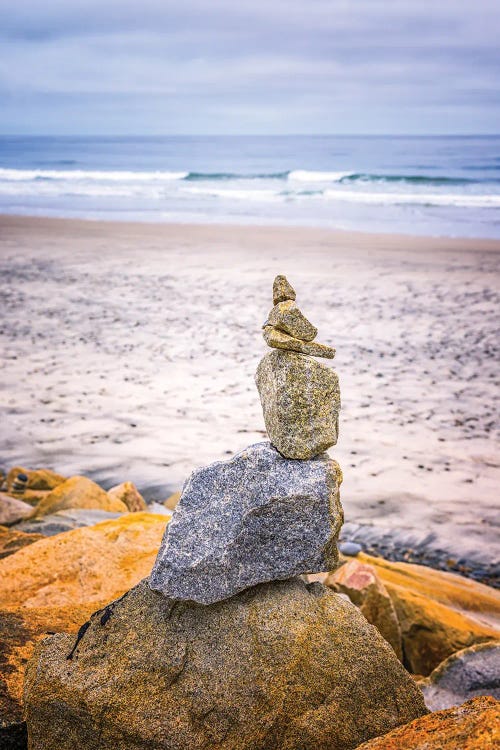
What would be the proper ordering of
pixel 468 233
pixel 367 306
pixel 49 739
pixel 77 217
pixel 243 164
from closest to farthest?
1. pixel 49 739
2. pixel 367 306
3. pixel 468 233
4. pixel 77 217
5. pixel 243 164

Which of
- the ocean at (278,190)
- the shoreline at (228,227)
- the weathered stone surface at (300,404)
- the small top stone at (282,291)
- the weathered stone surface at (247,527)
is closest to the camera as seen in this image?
the weathered stone surface at (247,527)

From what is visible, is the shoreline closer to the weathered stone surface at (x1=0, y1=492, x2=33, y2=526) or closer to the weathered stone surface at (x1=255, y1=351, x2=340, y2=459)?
the weathered stone surface at (x1=0, y1=492, x2=33, y2=526)

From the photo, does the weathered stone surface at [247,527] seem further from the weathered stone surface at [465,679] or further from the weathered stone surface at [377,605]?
the weathered stone surface at [377,605]

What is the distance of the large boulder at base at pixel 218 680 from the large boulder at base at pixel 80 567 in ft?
4.37

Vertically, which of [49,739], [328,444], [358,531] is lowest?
[358,531]

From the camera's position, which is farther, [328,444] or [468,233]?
[468,233]

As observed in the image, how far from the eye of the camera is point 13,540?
21.2 ft

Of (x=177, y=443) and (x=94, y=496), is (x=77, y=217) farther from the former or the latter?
(x=94, y=496)

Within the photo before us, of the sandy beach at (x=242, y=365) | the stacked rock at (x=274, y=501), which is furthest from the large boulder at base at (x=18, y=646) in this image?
the sandy beach at (x=242, y=365)

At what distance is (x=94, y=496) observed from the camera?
784 cm

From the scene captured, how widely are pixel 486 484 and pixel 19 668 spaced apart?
21.9ft

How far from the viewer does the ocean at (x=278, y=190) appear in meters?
31.7

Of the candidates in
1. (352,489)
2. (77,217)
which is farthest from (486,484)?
(77,217)

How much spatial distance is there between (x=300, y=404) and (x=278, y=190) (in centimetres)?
4170
